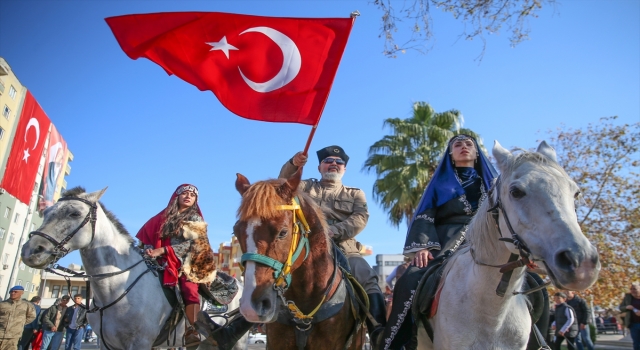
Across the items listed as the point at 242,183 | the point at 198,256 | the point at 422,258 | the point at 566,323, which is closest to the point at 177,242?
the point at 198,256

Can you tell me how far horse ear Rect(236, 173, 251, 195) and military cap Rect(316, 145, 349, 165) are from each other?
204 centimetres

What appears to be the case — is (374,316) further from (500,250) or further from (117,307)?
(117,307)

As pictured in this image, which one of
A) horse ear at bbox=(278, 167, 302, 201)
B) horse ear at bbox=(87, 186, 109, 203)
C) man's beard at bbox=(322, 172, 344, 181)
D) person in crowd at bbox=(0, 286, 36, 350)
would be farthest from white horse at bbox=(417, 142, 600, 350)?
person in crowd at bbox=(0, 286, 36, 350)

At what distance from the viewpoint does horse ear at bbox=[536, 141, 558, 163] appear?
312 cm

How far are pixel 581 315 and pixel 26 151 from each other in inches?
1109

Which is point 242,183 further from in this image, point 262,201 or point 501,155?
point 501,155

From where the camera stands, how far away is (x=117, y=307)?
5.89 meters

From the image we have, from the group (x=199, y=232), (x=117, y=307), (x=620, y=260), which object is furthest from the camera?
(x=620, y=260)

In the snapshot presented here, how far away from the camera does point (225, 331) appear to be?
4.54m

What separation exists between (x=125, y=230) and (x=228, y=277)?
1905 mm

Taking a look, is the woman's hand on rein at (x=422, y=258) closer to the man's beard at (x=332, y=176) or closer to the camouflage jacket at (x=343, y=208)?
the camouflage jacket at (x=343, y=208)

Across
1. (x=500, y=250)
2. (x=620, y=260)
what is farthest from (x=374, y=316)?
(x=620, y=260)

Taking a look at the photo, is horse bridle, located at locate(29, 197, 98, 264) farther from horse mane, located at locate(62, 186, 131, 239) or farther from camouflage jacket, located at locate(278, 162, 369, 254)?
camouflage jacket, located at locate(278, 162, 369, 254)

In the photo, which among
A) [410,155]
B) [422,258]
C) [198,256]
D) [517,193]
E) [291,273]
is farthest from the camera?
[410,155]
